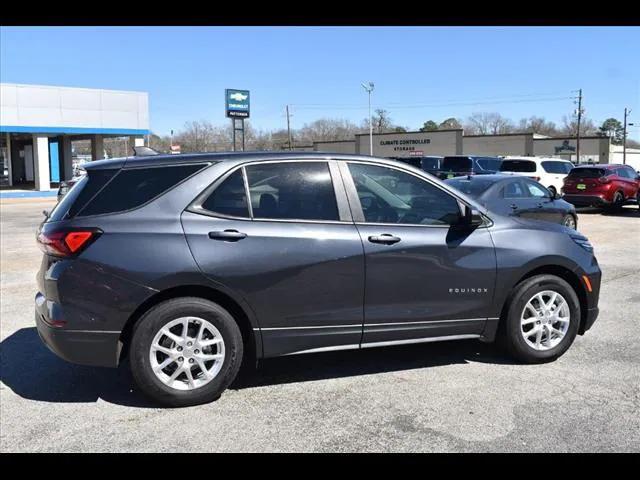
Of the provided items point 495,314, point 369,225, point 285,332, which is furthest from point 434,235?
point 285,332

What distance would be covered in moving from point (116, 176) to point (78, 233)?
498 millimetres

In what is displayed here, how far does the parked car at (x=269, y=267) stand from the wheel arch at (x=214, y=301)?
0.03 feet

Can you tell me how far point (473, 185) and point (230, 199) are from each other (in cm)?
770

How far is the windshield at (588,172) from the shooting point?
64.7 feet

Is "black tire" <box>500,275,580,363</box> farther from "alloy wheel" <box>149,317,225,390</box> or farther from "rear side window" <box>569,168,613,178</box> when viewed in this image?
"rear side window" <box>569,168,613,178</box>

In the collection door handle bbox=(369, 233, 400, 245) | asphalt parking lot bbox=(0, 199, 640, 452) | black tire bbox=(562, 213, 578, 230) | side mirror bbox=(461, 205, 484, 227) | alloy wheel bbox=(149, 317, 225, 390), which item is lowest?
asphalt parking lot bbox=(0, 199, 640, 452)

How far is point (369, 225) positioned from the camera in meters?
4.44

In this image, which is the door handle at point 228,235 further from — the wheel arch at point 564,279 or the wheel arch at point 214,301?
the wheel arch at point 564,279

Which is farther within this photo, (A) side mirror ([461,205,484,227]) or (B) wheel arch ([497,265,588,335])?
(B) wheel arch ([497,265,588,335])

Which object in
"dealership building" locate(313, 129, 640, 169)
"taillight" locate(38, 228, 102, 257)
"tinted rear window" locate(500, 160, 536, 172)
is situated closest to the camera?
"taillight" locate(38, 228, 102, 257)

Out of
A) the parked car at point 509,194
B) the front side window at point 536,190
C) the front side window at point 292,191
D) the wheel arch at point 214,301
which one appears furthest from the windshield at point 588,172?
the wheel arch at point 214,301

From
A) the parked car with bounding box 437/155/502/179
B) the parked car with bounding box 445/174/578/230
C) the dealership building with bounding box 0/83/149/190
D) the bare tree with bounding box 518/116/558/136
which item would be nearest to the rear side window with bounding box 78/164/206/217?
the parked car with bounding box 445/174/578/230

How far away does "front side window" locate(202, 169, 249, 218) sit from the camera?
4211 mm
